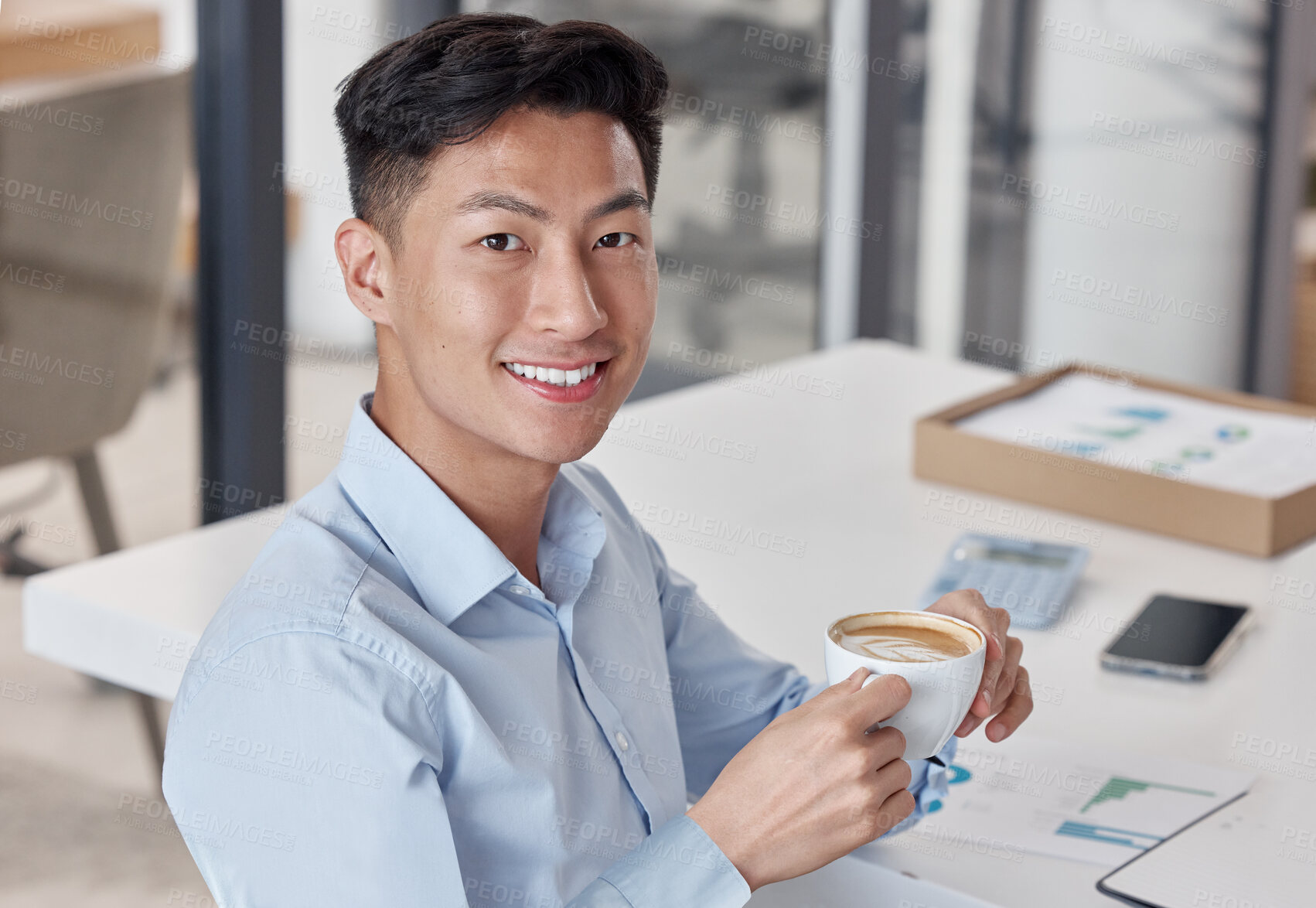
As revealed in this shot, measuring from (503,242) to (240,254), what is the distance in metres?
1.45

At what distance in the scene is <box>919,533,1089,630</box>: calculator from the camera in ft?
5.23

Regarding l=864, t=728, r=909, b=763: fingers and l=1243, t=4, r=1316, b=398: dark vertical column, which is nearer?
l=864, t=728, r=909, b=763: fingers

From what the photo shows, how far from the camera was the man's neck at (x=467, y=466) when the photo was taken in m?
1.04

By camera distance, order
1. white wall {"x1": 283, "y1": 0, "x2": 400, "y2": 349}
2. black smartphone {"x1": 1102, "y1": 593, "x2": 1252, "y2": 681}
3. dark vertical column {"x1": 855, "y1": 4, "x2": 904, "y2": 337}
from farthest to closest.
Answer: dark vertical column {"x1": 855, "y1": 4, "x2": 904, "y2": 337}
white wall {"x1": 283, "y1": 0, "x2": 400, "y2": 349}
black smartphone {"x1": 1102, "y1": 593, "x2": 1252, "y2": 681}

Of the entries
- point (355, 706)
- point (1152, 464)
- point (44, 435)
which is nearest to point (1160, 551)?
point (1152, 464)

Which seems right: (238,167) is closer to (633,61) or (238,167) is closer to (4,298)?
(4,298)

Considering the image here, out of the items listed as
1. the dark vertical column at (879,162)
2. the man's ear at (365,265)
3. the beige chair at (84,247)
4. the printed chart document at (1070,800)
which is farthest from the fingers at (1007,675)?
the dark vertical column at (879,162)

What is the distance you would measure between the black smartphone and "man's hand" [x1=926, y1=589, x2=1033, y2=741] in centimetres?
32

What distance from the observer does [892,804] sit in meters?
0.96

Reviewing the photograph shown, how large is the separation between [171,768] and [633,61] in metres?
0.57

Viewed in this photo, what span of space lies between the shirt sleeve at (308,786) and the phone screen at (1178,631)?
0.89m

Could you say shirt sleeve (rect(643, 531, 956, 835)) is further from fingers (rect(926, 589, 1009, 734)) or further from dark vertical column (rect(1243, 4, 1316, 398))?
dark vertical column (rect(1243, 4, 1316, 398))

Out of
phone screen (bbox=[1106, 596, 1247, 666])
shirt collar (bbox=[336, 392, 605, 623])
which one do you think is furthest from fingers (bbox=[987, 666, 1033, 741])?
shirt collar (bbox=[336, 392, 605, 623])

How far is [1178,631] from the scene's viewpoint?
154 centimetres
